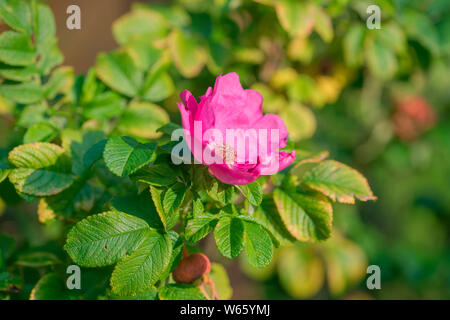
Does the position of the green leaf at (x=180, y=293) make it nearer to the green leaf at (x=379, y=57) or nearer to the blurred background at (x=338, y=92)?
the blurred background at (x=338, y=92)

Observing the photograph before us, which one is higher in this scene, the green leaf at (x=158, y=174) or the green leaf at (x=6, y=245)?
the green leaf at (x=158, y=174)

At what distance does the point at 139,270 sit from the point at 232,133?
0.92 feet

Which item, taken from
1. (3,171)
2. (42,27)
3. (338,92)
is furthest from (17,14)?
(338,92)

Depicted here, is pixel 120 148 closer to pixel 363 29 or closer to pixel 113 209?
pixel 113 209

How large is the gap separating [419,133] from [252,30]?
3.13ft

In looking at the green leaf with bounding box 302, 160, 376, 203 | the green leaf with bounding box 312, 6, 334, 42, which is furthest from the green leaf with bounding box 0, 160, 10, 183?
the green leaf with bounding box 312, 6, 334, 42

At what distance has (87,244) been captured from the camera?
0.69m

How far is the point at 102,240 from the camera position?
2.27 feet

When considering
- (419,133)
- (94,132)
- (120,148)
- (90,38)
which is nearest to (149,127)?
(94,132)

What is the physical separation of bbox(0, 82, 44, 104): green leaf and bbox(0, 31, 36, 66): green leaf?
52 millimetres

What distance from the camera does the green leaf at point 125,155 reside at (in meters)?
0.67

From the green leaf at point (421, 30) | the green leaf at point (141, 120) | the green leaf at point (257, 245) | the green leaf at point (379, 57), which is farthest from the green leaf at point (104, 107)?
the green leaf at point (421, 30)

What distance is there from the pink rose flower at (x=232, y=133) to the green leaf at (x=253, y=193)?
3 centimetres

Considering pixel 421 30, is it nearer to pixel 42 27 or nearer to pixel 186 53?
pixel 186 53
